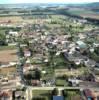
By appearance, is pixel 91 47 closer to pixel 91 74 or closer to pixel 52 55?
pixel 52 55

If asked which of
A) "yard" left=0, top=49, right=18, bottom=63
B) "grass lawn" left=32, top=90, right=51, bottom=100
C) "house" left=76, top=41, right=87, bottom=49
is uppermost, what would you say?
"grass lawn" left=32, top=90, right=51, bottom=100

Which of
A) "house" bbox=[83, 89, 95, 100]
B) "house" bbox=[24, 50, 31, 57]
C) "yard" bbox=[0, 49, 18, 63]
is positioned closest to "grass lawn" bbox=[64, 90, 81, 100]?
"house" bbox=[83, 89, 95, 100]

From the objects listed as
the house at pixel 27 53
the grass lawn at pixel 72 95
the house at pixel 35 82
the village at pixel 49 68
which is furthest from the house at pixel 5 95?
the house at pixel 27 53

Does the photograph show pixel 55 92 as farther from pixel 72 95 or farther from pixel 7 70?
pixel 7 70

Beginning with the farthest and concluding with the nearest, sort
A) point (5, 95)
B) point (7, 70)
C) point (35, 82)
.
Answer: point (7, 70)
point (35, 82)
point (5, 95)

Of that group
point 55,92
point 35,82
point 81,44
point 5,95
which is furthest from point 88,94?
point 81,44

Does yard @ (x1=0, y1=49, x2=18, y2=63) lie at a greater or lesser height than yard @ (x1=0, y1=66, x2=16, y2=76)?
lesser

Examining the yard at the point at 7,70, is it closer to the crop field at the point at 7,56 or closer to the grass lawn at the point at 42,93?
the crop field at the point at 7,56

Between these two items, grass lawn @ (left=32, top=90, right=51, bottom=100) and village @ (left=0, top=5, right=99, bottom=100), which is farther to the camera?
village @ (left=0, top=5, right=99, bottom=100)

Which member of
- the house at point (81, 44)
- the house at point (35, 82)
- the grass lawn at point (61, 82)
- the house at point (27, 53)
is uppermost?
the house at point (35, 82)

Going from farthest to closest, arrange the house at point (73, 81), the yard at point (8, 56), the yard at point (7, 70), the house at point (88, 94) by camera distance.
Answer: the yard at point (8, 56)
the yard at point (7, 70)
the house at point (73, 81)
the house at point (88, 94)

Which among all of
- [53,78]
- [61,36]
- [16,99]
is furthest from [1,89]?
[61,36]

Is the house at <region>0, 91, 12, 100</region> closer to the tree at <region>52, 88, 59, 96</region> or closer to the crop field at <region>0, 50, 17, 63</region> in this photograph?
the tree at <region>52, 88, 59, 96</region>
